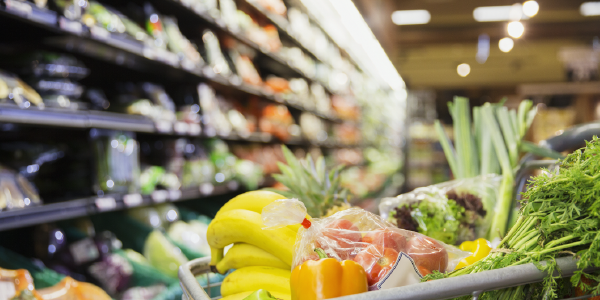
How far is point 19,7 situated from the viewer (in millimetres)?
1704

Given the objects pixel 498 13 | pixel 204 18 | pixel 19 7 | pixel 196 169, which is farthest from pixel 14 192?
pixel 498 13

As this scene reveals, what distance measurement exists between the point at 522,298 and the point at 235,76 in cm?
309

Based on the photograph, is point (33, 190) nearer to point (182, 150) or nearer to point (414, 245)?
point (182, 150)

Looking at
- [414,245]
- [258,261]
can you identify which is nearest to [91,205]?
[258,261]

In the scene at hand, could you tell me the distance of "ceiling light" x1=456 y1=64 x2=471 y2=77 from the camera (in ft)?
34.0

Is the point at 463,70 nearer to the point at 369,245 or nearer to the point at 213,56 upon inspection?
the point at 213,56

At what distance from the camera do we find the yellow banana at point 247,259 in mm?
1068

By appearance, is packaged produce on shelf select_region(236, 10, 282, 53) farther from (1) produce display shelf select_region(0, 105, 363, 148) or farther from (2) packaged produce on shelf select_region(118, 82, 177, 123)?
(1) produce display shelf select_region(0, 105, 363, 148)

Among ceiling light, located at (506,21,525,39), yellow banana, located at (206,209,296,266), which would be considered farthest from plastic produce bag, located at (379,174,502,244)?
ceiling light, located at (506,21,525,39)

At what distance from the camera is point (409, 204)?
1.26 m

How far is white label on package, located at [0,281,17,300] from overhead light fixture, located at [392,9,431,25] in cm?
753

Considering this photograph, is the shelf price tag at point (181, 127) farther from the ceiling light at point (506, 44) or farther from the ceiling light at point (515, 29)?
the ceiling light at point (506, 44)

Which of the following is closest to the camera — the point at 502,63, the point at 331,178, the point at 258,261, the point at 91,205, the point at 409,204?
the point at 258,261

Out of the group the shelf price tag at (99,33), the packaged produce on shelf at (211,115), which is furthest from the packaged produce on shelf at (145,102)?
the shelf price tag at (99,33)
